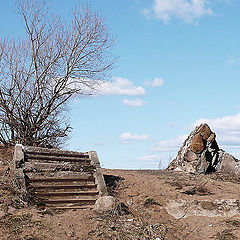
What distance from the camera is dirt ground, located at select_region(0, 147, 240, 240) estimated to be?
6074mm

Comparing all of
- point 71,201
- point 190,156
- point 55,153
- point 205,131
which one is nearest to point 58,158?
point 55,153

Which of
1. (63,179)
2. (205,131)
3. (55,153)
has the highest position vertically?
(205,131)

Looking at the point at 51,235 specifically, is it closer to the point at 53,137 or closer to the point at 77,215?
the point at 77,215

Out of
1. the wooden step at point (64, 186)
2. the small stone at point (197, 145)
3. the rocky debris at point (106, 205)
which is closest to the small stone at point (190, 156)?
the small stone at point (197, 145)

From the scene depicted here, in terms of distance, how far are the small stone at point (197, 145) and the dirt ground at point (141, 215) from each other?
3.59 meters

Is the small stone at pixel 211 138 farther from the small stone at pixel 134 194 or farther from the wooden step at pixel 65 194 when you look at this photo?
the wooden step at pixel 65 194

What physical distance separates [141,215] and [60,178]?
90.2 inches

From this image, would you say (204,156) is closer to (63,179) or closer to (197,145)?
(197,145)

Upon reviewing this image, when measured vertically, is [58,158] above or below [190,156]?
below

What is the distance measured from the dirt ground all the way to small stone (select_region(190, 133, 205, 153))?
359 centimetres

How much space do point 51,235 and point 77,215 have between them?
103cm

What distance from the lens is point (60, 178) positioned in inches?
336

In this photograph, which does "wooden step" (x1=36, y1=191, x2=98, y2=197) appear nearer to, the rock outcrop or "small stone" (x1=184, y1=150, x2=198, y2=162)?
the rock outcrop

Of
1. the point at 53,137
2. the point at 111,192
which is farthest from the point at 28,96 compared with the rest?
the point at 111,192
